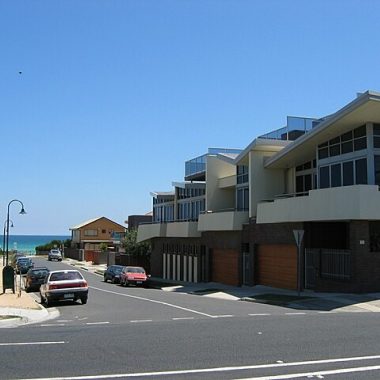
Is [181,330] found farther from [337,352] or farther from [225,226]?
[225,226]

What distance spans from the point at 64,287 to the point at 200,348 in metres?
14.3

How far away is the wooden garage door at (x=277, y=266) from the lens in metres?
29.1

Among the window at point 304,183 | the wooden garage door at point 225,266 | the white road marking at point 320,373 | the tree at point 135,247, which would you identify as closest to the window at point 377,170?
the window at point 304,183

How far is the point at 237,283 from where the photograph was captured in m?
35.3

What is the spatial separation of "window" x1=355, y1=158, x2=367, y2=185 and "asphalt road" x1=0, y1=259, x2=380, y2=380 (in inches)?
408

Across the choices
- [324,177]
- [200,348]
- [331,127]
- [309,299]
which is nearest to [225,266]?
[324,177]

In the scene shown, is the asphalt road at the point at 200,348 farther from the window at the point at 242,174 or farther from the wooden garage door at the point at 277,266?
the window at the point at 242,174

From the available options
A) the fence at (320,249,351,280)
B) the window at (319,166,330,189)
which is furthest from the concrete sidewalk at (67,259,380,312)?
the window at (319,166,330,189)

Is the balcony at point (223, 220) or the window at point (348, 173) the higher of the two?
the window at point (348, 173)

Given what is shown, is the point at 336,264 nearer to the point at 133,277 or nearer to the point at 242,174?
the point at 242,174

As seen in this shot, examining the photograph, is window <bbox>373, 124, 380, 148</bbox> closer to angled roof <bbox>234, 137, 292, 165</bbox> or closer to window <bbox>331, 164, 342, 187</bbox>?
window <bbox>331, 164, 342, 187</bbox>

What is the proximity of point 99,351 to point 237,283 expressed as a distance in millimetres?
24999

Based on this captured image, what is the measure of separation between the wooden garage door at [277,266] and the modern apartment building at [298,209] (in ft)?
0.17

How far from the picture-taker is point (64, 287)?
24297 mm
